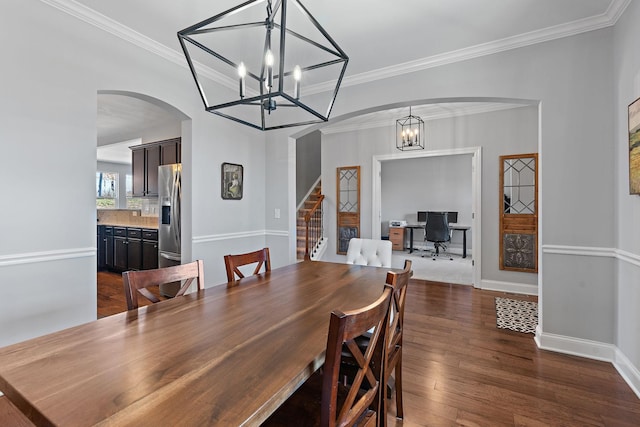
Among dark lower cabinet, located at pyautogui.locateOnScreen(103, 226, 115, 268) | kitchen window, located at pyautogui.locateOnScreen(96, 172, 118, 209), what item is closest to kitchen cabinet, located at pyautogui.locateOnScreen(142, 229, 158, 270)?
dark lower cabinet, located at pyautogui.locateOnScreen(103, 226, 115, 268)

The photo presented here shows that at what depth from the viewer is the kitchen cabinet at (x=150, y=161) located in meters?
4.76

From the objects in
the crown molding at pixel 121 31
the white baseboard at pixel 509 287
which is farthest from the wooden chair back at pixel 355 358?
the white baseboard at pixel 509 287

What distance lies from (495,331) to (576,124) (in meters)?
2.02

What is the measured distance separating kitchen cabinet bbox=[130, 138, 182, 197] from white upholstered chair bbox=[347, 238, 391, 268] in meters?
3.18

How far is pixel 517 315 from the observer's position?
11.3 feet

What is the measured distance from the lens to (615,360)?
2.38 metres

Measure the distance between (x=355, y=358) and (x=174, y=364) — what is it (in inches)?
22.5

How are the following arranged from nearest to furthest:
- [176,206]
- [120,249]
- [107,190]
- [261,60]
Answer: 1. [261,60]
2. [176,206]
3. [120,249]
4. [107,190]

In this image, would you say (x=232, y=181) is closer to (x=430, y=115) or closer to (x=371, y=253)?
(x=371, y=253)

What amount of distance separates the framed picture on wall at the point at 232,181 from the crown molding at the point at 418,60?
3.18 feet

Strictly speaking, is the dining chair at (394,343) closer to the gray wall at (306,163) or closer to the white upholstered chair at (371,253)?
the white upholstered chair at (371,253)

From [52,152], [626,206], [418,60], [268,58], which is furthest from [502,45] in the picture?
[52,152]

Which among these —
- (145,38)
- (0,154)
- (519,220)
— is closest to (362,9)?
(145,38)

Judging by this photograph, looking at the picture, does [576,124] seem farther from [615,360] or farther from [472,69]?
[615,360]
